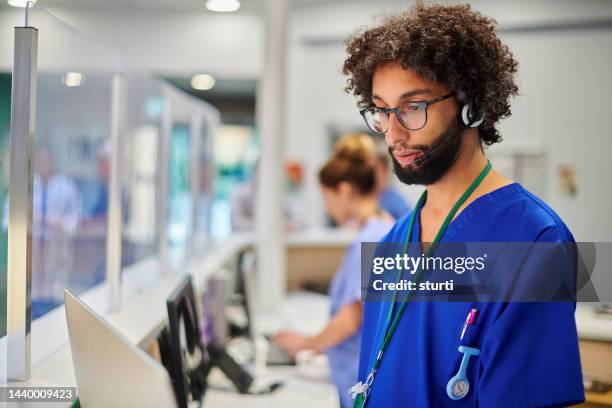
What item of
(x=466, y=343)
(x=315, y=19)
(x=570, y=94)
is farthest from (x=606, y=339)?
(x=315, y=19)

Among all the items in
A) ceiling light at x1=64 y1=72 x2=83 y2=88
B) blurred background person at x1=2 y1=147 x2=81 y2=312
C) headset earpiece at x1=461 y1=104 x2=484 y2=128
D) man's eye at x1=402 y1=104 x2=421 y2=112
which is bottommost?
blurred background person at x1=2 y1=147 x2=81 y2=312

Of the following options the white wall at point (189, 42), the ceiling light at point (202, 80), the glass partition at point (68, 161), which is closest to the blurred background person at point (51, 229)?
the glass partition at point (68, 161)

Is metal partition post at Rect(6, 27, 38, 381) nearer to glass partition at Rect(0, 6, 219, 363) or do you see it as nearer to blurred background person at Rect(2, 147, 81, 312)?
glass partition at Rect(0, 6, 219, 363)

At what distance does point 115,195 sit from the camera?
5.48ft

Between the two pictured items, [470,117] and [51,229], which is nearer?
[470,117]

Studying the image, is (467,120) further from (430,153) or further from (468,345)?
(468,345)

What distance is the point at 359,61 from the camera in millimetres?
1221

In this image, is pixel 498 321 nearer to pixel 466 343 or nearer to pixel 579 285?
pixel 466 343

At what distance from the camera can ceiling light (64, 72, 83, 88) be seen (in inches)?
57.8

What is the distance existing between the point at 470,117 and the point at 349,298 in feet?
3.83

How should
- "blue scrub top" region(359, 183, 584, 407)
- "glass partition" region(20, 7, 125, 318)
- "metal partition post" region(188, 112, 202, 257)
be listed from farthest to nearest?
"metal partition post" region(188, 112, 202, 257), "glass partition" region(20, 7, 125, 318), "blue scrub top" region(359, 183, 584, 407)

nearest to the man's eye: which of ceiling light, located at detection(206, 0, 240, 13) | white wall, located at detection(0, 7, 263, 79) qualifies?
ceiling light, located at detection(206, 0, 240, 13)

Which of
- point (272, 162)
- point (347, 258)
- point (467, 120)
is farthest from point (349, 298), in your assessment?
point (272, 162)

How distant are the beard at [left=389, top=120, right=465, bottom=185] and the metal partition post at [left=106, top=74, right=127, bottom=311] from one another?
0.88 m
